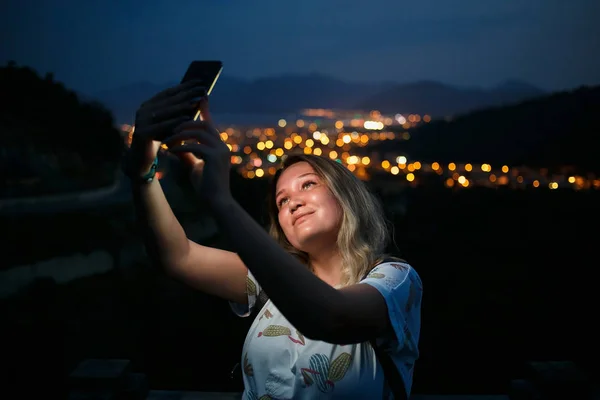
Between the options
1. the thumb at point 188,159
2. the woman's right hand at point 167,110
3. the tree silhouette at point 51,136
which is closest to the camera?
the woman's right hand at point 167,110

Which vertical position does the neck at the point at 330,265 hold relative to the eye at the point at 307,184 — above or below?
below

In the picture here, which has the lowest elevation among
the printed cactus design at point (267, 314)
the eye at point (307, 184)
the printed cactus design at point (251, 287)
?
the printed cactus design at point (267, 314)

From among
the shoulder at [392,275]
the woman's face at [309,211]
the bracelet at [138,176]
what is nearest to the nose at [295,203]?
the woman's face at [309,211]

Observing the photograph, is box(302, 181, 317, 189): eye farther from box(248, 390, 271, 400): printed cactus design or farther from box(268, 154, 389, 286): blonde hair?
box(248, 390, 271, 400): printed cactus design

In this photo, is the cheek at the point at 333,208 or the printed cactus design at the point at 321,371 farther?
the cheek at the point at 333,208

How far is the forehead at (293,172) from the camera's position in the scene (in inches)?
63.2

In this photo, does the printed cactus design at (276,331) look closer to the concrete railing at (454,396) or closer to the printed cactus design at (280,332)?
the printed cactus design at (280,332)

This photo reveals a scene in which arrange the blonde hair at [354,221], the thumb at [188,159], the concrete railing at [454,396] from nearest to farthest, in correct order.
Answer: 1. the thumb at [188,159]
2. the blonde hair at [354,221]
3. the concrete railing at [454,396]

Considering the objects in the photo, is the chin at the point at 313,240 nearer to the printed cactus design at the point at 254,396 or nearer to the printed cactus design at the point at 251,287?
the printed cactus design at the point at 251,287

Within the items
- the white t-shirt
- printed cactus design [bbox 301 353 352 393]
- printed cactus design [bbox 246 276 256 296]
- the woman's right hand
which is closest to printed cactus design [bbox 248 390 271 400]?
the white t-shirt

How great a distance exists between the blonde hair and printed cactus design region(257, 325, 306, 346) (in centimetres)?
21

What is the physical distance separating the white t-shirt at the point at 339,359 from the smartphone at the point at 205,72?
0.59m

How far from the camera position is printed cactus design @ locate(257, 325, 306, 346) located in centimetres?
141

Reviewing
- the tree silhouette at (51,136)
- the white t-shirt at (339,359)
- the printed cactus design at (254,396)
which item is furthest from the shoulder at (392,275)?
the tree silhouette at (51,136)
